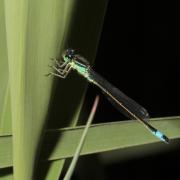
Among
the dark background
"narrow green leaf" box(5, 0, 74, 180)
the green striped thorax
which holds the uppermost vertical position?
"narrow green leaf" box(5, 0, 74, 180)

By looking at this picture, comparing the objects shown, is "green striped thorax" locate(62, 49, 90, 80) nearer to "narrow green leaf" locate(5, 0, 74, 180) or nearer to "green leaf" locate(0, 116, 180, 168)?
"green leaf" locate(0, 116, 180, 168)

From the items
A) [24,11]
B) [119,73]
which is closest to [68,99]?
[24,11]

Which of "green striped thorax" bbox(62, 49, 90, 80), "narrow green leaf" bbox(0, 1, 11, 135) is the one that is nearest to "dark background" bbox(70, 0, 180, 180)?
"green striped thorax" bbox(62, 49, 90, 80)

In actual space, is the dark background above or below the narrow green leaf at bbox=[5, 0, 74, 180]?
below

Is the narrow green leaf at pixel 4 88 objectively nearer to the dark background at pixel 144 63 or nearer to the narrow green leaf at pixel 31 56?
the narrow green leaf at pixel 31 56

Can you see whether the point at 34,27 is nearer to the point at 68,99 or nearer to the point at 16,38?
the point at 16,38

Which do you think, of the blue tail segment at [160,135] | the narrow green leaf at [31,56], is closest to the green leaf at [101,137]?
the blue tail segment at [160,135]

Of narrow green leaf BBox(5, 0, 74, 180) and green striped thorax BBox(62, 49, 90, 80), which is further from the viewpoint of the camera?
green striped thorax BBox(62, 49, 90, 80)

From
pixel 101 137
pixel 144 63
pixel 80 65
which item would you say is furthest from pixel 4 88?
pixel 144 63
